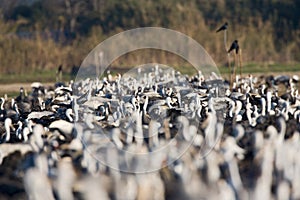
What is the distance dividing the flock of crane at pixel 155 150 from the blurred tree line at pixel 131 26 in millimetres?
12709

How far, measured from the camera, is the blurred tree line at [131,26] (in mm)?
30672

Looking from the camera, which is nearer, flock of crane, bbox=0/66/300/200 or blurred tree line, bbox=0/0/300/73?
flock of crane, bbox=0/66/300/200

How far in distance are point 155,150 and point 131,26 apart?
26.2 m

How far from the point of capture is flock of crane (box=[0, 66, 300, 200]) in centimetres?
855

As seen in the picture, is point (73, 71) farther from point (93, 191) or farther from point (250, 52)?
point (93, 191)

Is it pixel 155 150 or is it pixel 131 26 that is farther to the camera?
pixel 131 26

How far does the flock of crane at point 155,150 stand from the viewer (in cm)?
855

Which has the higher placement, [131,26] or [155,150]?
[131,26]

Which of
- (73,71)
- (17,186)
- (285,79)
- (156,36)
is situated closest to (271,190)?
(17,186)

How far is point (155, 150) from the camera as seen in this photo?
10875 millimetres

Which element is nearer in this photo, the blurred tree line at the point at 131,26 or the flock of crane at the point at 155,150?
the flock of crane at the point at 155,150

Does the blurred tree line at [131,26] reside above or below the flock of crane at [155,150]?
above

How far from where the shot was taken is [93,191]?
7520 mm

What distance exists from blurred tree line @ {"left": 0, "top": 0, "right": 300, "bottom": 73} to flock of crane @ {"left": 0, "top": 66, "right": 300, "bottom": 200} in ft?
41.7
